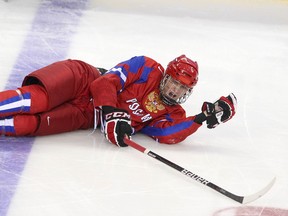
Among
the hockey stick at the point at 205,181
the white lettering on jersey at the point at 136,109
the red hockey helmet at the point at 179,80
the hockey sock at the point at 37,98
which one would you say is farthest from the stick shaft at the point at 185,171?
the hockey sock at the point at 37,98

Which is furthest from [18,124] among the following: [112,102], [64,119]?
[112,102]

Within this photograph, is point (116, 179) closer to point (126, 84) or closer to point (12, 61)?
point (126, 84)

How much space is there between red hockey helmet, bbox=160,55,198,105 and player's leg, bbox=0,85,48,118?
1.77ft

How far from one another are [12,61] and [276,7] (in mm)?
2037

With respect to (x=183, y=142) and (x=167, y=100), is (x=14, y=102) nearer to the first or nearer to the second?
(x=167, y=100)

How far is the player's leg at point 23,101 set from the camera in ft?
9.05

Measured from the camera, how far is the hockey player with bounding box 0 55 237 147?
281cm

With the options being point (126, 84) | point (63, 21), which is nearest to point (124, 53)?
point (63, 21)

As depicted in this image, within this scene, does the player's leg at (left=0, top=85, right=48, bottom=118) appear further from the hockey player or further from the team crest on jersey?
the team crest on jersey

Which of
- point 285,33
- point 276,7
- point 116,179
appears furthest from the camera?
point 276,7

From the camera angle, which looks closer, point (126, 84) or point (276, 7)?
point (126, 84)

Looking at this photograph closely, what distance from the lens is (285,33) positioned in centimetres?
432

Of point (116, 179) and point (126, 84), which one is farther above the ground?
point (126, 84)

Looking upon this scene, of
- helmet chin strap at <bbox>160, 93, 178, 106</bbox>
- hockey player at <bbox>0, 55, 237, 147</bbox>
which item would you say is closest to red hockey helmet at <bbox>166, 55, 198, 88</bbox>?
hockey player at <bbox>0, 55, 237, 147</bbox>
